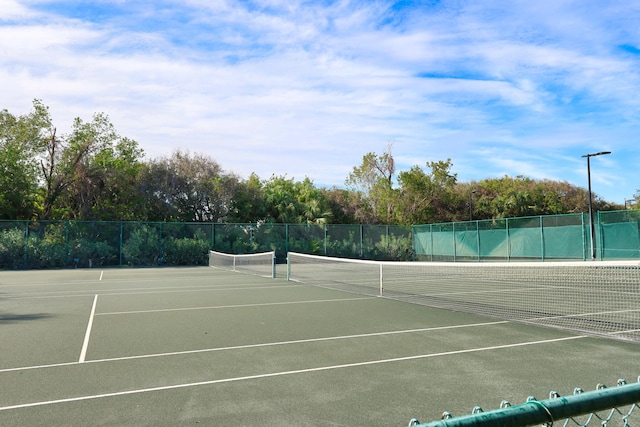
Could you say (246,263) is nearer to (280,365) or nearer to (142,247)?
(142,247)

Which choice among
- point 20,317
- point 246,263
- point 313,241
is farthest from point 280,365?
point 313,241

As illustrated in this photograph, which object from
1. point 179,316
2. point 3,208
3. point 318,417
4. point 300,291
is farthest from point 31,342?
point 3,208

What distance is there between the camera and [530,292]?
14.0 metres

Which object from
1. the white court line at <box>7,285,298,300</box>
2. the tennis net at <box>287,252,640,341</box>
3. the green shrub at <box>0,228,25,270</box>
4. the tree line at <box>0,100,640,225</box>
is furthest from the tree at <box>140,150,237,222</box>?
the white court line at <box>7,285,298,300</box>

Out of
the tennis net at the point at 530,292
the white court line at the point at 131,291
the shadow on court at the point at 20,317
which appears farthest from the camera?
the white court line at the point at 131,291

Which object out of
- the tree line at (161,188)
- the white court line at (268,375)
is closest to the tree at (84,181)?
the tree line at (161,188)

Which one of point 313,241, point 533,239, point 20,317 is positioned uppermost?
point 533,239

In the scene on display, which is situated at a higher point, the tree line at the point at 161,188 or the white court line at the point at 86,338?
the tree line at the point at 161,188

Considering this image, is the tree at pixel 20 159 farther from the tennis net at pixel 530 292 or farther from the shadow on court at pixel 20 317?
the shadow on court at pixel 20 317

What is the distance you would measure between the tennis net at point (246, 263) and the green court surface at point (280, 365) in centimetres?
1139

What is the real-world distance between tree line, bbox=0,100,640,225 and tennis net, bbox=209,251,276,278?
9.75m

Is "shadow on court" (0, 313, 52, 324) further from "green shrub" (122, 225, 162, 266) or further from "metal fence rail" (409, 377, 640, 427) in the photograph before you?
"green shrub" (122, 225, 162, 266)

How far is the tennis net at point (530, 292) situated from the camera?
28.8 feet

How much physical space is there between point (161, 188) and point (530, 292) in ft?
98.8
